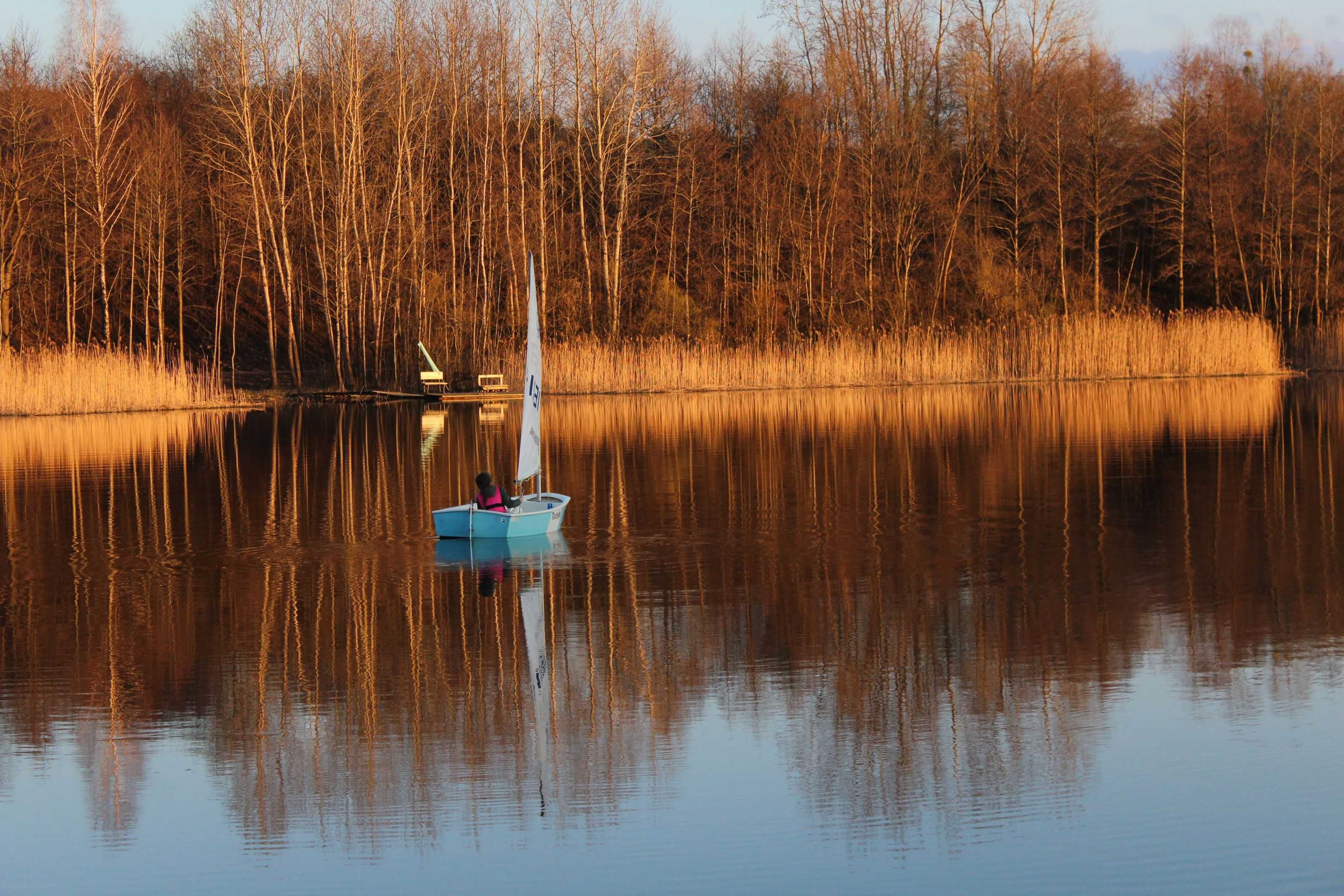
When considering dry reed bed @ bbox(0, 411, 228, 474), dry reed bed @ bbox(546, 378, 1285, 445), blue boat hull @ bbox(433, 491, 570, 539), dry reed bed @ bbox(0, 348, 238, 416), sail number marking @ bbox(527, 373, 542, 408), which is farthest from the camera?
dry reed bed @ bbox(0, 348, 238, 416)

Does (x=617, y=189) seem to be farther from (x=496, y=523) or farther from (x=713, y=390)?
(x=496, y=523)

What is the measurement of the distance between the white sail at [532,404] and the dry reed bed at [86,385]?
20.7 meters

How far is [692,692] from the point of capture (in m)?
8.57

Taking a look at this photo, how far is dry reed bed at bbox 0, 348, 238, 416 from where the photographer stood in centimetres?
3291

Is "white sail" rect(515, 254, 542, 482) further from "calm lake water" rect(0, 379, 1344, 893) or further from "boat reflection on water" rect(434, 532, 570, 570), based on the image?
"boat reflection on water" rect(434, 532, 570, 570)

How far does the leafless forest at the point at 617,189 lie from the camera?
42125 mm

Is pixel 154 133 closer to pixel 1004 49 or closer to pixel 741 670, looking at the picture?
pixel 1004 49

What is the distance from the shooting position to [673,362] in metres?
39.1

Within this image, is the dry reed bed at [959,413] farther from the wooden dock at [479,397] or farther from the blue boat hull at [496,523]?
the blue boat hull at [496,523]

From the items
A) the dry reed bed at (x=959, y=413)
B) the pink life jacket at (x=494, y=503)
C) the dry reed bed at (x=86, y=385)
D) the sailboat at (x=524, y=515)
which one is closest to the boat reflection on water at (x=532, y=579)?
the sailboat at (x=524, y=515)

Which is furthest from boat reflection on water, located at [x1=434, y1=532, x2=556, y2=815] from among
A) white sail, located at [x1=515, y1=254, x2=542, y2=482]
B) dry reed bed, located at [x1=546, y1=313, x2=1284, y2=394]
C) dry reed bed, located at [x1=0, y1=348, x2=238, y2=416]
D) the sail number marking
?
dry reed bed, located at [x1=546, y1=313, x2=1284, y2=394]

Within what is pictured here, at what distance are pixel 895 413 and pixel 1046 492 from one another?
13.5m

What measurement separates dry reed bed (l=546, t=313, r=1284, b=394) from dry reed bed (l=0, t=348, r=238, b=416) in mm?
9538

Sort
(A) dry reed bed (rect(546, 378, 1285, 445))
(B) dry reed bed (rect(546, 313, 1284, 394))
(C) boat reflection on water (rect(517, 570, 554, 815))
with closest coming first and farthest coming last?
(C) boat reflection on water (rect(517, 570, 554, 815)) → (A) dry reed bed (rect(546, 378, 1285, 445)) → (B) dry reed bed (rect(546, 313, 1284, 394))
